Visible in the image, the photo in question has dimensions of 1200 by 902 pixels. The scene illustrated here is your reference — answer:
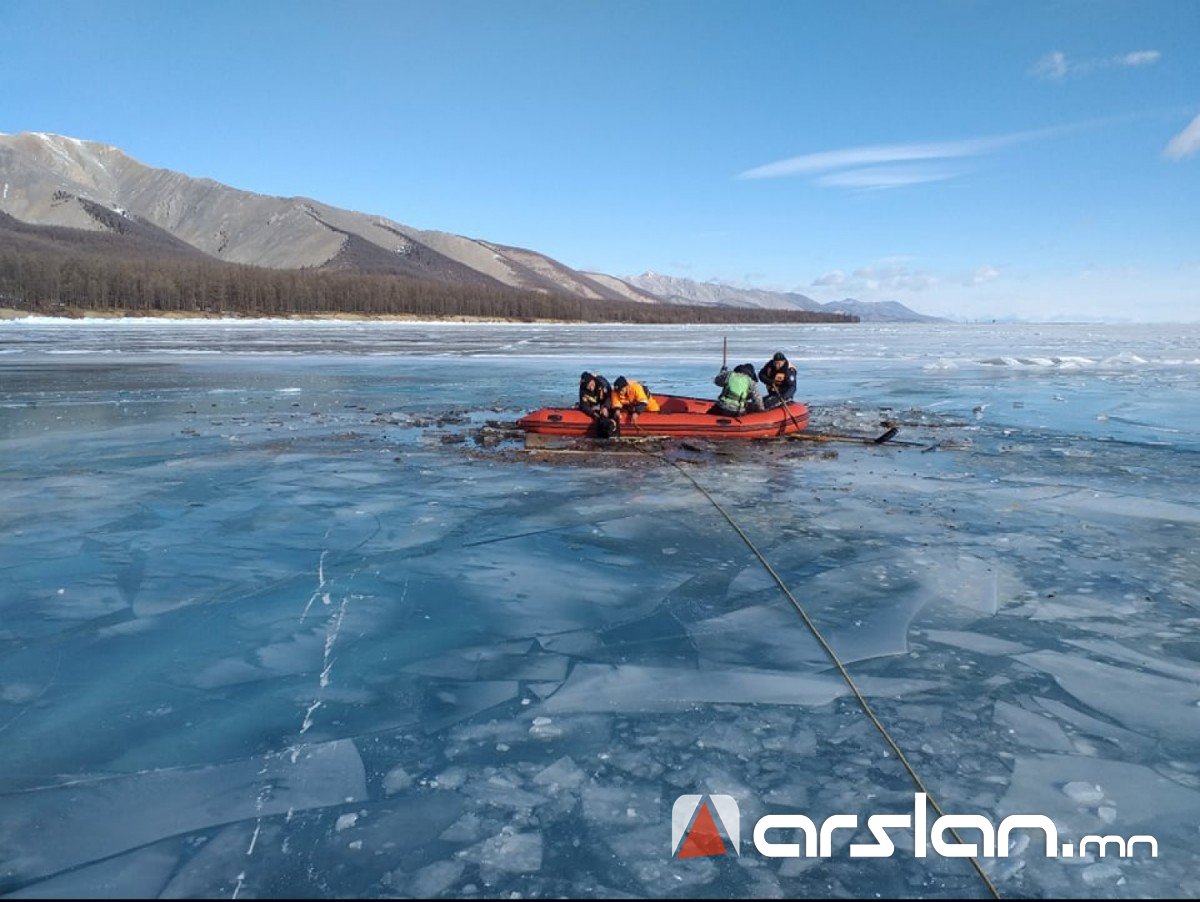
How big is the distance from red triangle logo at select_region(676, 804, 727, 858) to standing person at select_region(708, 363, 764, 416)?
26.8 feet

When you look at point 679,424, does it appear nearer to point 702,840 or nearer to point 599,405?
point 599,405

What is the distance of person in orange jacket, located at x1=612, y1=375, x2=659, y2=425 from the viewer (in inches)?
404

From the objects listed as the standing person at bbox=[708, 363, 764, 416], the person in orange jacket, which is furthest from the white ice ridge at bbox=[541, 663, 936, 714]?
the standing person at bbox=[708, 363, 764, 416]

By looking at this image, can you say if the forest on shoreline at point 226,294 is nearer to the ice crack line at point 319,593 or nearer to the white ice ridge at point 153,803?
the ice crack line at point 319,593

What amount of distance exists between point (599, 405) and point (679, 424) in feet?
3.61

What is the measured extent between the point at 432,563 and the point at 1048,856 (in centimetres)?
380

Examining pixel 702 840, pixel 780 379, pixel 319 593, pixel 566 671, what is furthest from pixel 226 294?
pixel 702 840

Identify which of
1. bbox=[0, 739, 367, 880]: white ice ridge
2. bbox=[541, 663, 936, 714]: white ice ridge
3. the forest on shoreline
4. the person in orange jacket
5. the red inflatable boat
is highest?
the forest on shoreline

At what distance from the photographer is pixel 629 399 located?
10.4m

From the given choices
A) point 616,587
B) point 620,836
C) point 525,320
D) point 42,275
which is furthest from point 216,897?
point 525,320

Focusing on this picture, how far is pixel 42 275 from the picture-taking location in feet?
240

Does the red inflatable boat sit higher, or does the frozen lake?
the red inflatable boat

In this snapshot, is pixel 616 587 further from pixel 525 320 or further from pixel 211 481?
pixel 525 320

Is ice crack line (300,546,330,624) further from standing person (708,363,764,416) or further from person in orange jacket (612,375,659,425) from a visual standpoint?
standing person (708,363,764,416)
